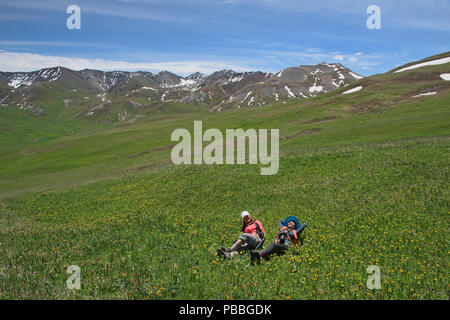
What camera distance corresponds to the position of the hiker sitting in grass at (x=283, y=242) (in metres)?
10.5

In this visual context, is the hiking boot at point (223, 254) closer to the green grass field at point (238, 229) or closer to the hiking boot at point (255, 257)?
the green grass field at point (238, 229)

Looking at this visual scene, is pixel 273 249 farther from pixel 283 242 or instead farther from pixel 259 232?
pixel 259 232

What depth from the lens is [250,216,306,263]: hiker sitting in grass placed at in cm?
1048

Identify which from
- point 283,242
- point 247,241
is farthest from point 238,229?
point 283,242

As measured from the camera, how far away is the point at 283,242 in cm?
1114

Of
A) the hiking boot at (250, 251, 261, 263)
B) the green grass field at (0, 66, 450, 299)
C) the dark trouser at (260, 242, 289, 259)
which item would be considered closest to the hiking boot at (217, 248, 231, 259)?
the green grass field at (0, 66, 450, 299)

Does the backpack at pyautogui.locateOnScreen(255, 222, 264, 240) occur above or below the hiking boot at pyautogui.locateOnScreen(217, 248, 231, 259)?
above

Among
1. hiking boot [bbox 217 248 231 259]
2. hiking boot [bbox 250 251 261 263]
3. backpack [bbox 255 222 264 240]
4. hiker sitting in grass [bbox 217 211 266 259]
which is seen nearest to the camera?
hiking boot [bbox 250 251 261 263]

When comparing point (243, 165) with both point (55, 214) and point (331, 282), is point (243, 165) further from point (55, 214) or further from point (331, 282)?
point (331, 282)

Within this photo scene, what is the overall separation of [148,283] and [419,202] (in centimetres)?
1503

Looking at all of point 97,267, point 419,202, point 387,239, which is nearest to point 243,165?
point 419,202

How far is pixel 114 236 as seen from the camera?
555 inches

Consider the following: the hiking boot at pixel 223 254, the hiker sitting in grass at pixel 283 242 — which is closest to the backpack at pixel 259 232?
the hiker sitting in grass at pixel 283 242

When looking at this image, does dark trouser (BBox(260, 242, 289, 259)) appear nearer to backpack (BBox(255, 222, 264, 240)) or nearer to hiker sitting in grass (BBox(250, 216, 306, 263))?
hiker sitting in grass (BBox(250, 216, 306, 263))
